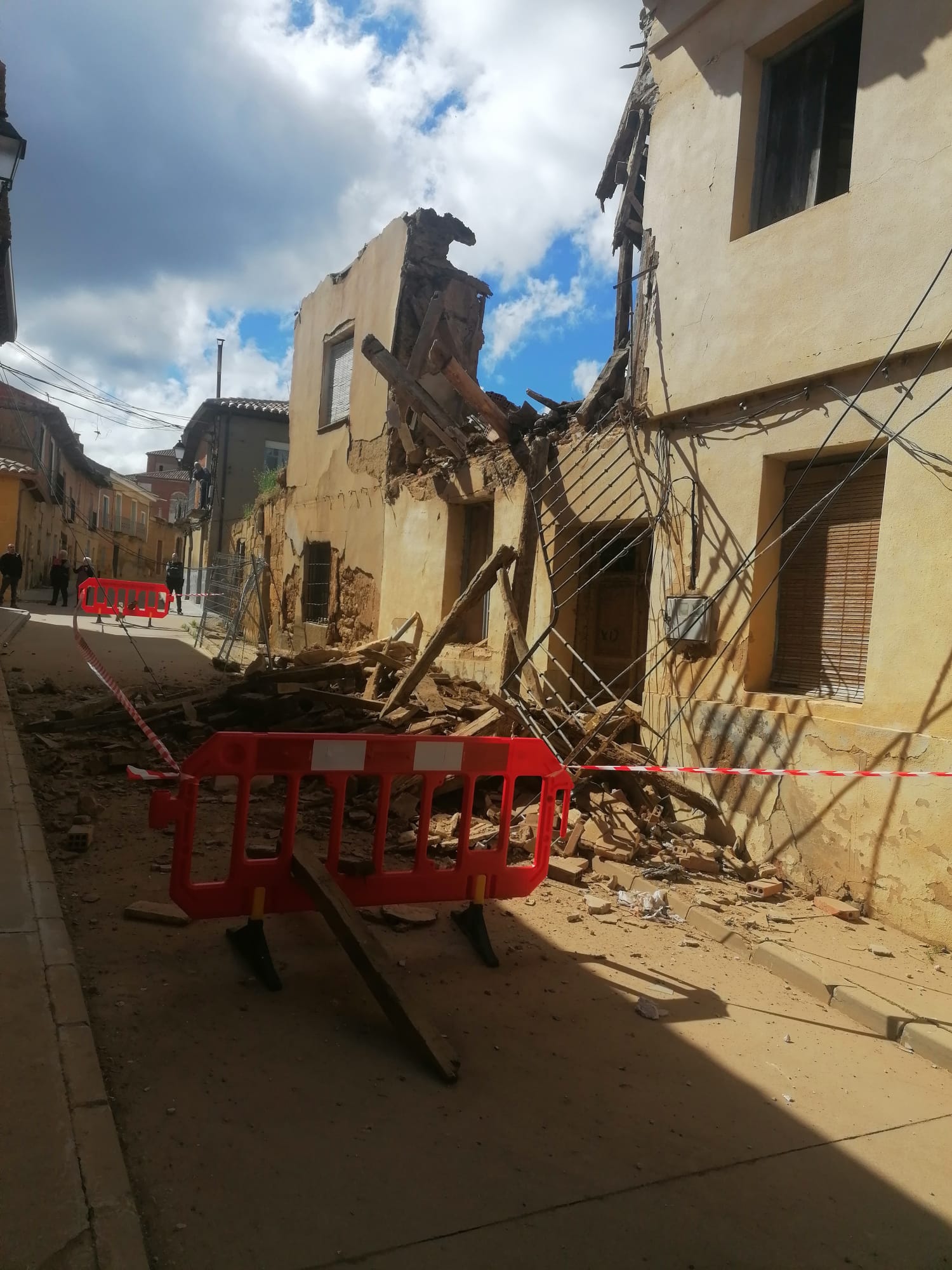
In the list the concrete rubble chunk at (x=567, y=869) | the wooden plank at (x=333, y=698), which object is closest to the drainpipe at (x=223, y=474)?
the wooden plank at (x=333, y=698)

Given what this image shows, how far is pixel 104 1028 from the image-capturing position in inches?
131

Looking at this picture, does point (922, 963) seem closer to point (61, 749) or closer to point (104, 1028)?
point (104, 1028)

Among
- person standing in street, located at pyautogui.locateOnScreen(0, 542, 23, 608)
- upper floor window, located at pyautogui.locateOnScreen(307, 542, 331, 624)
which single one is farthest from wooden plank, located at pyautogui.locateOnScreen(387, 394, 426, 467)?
person standing in street, located at pyautogui.locateOnScreen(0, 542, 23, 608)

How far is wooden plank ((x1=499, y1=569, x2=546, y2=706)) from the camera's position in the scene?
862 cm

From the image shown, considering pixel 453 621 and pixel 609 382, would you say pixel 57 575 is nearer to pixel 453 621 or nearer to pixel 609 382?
pixel 453 621

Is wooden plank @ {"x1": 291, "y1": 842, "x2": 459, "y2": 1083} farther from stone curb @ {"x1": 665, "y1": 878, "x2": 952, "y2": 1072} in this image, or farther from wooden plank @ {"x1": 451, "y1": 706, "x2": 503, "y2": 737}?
wooden plank @ {"x1": 451, "y1": 706, "x2": 503, "y2": 737}

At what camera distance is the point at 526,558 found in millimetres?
8977

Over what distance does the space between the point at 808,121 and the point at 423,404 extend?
5425mm

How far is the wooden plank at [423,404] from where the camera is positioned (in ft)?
35.2

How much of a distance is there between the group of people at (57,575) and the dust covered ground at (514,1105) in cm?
1975

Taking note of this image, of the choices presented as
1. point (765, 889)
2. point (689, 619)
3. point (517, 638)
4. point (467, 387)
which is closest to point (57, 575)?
point (467, 387)

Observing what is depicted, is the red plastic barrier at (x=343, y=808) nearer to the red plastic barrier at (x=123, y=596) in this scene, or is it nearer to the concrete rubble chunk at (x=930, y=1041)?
the concrete rubble chunk at (x=930, y=1041)

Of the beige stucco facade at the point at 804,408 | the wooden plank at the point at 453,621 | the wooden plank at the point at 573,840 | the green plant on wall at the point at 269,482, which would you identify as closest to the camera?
the beige stucco facade at the point at 804,408

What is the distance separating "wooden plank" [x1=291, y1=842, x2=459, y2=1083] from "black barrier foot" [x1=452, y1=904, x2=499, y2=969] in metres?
0.54
